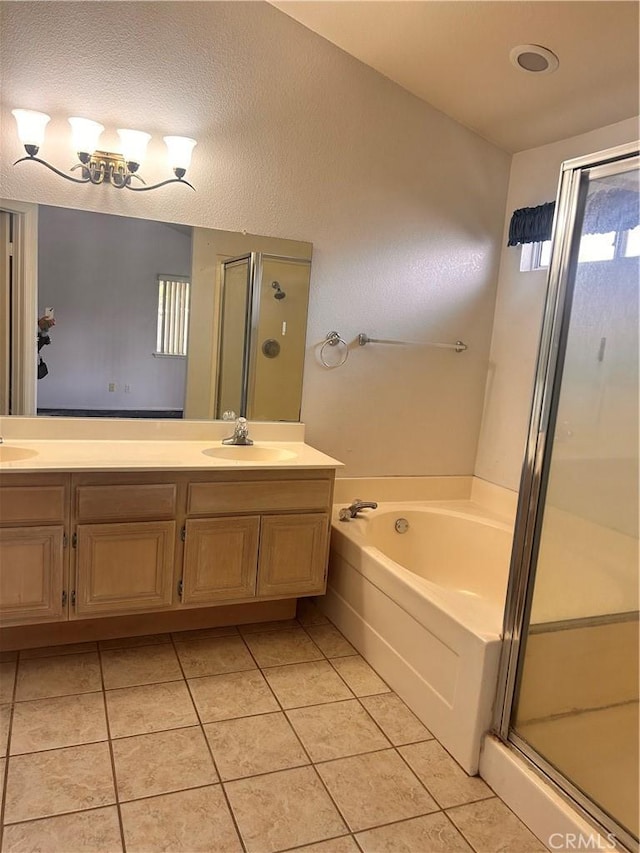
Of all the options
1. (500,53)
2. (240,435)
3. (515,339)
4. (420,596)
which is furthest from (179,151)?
(420,596)

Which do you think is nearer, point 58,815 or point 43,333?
point 58,815

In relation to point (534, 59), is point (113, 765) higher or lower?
lower

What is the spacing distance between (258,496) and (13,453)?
958 millimetres

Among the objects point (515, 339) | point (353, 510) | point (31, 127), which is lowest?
point (353, 510)

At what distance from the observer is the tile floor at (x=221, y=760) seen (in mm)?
1638

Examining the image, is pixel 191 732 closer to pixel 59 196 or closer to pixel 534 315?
pixel 59 196

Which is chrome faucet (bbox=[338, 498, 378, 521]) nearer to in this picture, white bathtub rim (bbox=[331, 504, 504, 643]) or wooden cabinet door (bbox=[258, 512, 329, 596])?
white bathtub rim (bbox=[331, 504, 504, 643])

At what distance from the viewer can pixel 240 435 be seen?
9.27ft

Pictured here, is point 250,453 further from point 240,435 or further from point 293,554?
point 293,554

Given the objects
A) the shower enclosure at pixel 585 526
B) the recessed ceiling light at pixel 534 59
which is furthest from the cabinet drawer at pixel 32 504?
the recessed ceiling light at pixel 534 59

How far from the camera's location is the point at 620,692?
1.60 meters

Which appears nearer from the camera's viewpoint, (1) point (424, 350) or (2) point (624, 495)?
(2) point (624, 495)

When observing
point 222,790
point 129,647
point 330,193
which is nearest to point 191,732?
point 222,790

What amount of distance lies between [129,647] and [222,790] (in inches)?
34.8
